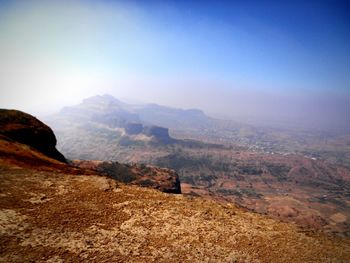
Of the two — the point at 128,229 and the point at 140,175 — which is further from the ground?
the point at 128,229

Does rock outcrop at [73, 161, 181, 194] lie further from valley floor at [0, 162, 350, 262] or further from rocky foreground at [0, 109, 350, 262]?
valley floor at [0, 162, 350, 262]

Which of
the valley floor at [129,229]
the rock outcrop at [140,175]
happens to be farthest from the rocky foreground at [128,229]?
the rock outcrop at [140,175]

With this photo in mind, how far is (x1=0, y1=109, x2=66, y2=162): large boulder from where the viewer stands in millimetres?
26656

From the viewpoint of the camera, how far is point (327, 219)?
117 m

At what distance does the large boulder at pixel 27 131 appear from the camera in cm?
2666

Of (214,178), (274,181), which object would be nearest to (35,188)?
(214,178)

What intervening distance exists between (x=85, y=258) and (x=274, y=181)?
692 feet

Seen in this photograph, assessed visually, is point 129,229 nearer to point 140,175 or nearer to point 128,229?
point 128,229

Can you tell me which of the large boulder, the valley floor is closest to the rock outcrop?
the large boulder

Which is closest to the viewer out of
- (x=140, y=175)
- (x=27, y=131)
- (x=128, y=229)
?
(x=128, y=229)

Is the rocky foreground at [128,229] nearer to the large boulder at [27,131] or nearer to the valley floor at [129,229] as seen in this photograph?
the valley floor at [129,229]

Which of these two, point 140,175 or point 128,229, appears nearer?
point 128,229

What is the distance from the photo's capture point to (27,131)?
27828mm

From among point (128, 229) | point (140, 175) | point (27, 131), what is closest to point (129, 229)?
point (128, 229)
